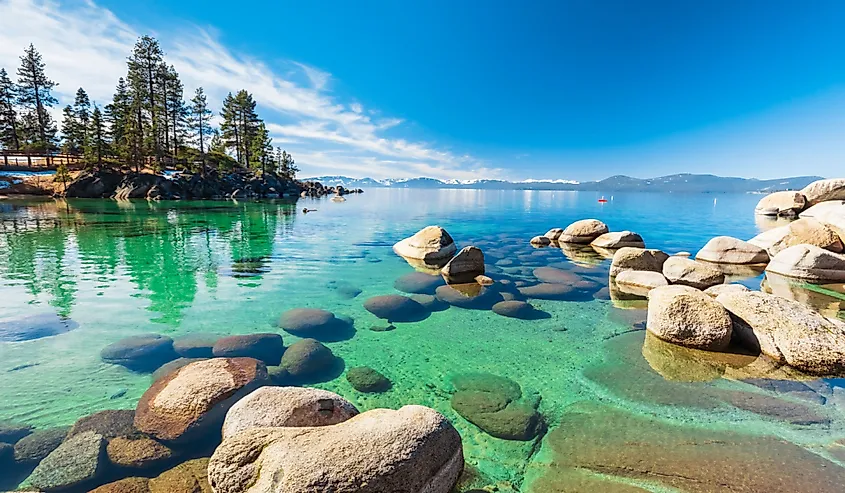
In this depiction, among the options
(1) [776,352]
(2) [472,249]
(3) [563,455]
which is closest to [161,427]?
(3) [563,455]

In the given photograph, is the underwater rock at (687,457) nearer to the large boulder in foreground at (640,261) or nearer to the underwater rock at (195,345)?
the underwater rock at (195,345)

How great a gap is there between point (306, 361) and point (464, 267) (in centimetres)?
932

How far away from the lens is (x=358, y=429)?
4145 mm

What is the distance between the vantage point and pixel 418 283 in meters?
14.9

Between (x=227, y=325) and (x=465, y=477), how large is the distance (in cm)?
824

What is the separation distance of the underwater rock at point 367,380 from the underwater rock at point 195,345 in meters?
3.35

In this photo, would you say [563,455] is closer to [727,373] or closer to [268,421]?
[268,421]

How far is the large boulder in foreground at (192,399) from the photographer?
548 cm

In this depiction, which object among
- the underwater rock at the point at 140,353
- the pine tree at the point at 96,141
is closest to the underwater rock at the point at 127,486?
the underwater rock at the point at 140,353

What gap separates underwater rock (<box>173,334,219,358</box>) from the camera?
8.38 m

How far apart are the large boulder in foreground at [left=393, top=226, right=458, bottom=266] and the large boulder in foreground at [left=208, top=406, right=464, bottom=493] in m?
14.7

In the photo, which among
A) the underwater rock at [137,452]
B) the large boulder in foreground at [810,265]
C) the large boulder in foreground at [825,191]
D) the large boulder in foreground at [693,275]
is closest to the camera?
the underwater rock at [137,452]

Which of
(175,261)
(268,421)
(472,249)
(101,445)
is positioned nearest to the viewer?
(268,421)

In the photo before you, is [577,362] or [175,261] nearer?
[577,362]
